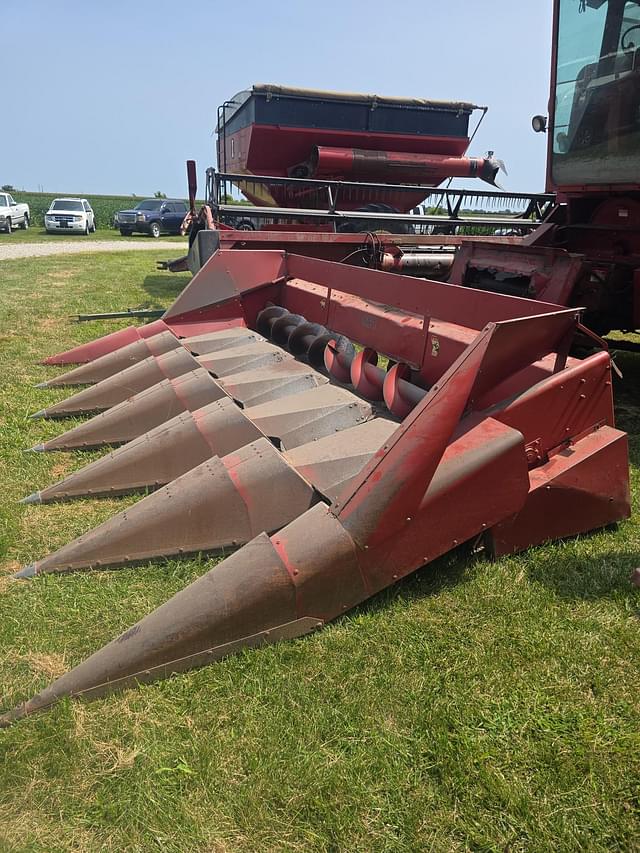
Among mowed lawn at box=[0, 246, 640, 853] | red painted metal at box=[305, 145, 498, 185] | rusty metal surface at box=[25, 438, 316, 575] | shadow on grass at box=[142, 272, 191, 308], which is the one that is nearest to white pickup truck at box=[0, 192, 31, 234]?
shadow on grass at box=[142, 272, 191, 308]

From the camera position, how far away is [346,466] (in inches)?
97.9

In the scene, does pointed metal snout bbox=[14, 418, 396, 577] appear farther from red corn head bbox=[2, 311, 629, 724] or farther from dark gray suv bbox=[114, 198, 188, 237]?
dark gray suv bbox=[114, 198, 188, 237]

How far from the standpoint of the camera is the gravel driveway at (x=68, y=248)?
16.9 m

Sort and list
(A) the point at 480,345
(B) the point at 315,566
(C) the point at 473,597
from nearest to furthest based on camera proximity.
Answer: (B) the point at 315,566 → (A) the point at 480,345 → (C) the point at 473,597

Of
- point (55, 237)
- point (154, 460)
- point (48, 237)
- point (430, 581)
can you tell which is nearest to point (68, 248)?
point (48, 237)

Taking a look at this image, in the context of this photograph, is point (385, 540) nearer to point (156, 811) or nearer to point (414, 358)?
point (156, 811)

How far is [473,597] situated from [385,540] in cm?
50

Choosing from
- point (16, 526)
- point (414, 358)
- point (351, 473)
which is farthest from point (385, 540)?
point (16, 526)

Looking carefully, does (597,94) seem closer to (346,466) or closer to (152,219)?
(346,466)

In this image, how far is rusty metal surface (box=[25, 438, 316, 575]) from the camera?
2.43m

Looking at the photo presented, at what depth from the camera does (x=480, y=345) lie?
2160 millimetres

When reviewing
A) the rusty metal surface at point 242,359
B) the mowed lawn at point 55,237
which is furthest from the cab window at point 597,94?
the mowed lawn at point 55,237

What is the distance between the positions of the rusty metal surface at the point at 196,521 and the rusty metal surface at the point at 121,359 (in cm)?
210

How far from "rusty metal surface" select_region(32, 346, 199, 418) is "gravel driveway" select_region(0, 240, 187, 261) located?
13.2m
